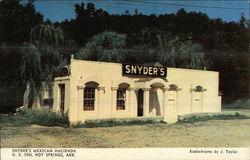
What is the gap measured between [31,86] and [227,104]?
1599 centimetres

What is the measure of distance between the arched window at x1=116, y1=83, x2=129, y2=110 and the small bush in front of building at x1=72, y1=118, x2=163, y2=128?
1.10m

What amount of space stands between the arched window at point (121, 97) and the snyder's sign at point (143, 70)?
0.69 metres

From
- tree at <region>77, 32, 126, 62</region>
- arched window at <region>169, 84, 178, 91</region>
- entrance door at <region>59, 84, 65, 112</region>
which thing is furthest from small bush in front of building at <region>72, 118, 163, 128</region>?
tree at <region>77, 32, 126, 62</region>

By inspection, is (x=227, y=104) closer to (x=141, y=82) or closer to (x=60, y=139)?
(x=141, y=82)

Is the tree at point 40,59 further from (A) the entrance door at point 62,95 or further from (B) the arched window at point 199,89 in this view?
(B) the arched window at point 199,89

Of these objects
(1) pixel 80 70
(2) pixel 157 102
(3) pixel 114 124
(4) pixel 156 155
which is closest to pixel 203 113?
(2) pixel 157 102

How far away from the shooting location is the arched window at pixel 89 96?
39.9 ft

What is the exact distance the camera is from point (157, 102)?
1477cm

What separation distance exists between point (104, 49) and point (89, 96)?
31.5ft

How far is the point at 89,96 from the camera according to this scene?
12.3 m

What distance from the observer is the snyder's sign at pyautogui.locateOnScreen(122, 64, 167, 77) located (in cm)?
1321

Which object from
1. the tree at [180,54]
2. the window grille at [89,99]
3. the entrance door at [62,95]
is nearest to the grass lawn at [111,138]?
the window grille at [89,99]

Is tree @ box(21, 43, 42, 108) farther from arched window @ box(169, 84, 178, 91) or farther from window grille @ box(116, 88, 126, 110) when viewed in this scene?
arched window @ box(169, 84, 178, 91)

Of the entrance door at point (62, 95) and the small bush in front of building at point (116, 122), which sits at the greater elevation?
the entrance door at point (62, 95)
